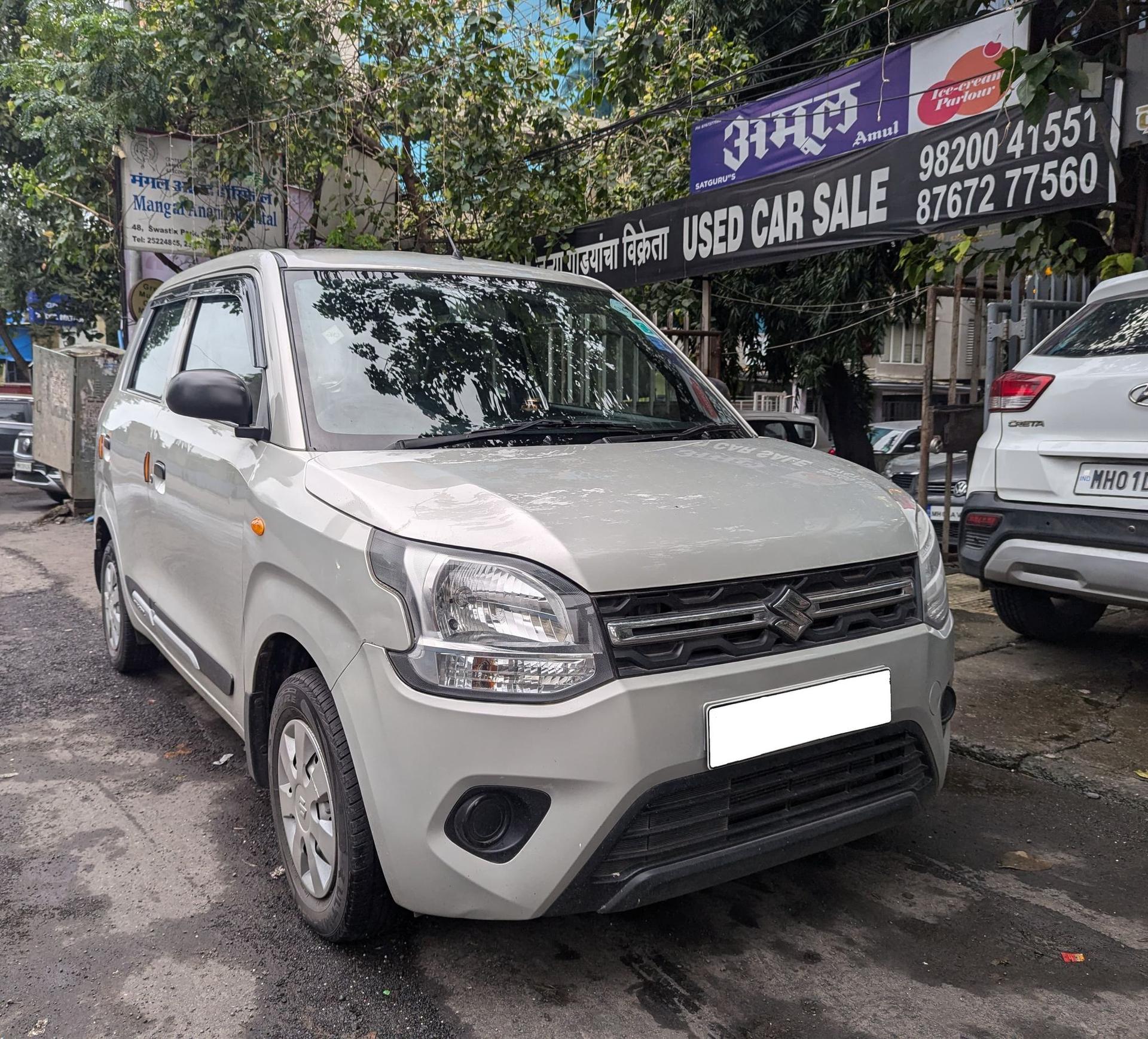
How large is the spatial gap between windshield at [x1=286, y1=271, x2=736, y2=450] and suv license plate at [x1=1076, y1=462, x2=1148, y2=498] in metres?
1.66

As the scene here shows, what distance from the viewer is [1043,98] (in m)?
4.76

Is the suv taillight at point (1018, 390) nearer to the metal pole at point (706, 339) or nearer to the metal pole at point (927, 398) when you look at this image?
the metal pole at point (927, 398)

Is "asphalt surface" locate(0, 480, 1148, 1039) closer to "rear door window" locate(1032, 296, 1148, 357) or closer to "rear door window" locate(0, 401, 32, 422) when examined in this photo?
"rear door window" locate(1032, 296, 1148, 357)

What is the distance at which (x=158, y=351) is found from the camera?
4523 millimetres

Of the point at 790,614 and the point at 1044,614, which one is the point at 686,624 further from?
the point at 1044,614

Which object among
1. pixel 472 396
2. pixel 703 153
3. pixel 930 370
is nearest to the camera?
pixel 472 396

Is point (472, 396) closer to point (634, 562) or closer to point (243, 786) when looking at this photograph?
point (634, 562)

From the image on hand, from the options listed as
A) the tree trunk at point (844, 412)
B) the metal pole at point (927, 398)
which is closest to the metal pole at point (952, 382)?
the metal pole at point (927, 398)

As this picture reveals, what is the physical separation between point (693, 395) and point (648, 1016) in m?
2.12

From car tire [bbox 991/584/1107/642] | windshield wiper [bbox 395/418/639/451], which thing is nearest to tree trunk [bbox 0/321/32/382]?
car tire [bbox 991/584/1107/642]

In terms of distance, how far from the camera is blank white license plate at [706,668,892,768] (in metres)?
2.25

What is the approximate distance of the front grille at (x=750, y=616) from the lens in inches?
86.9

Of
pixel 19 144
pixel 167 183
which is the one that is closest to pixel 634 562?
pixel 167 183

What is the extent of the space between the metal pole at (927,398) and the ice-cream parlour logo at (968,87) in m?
1.22
